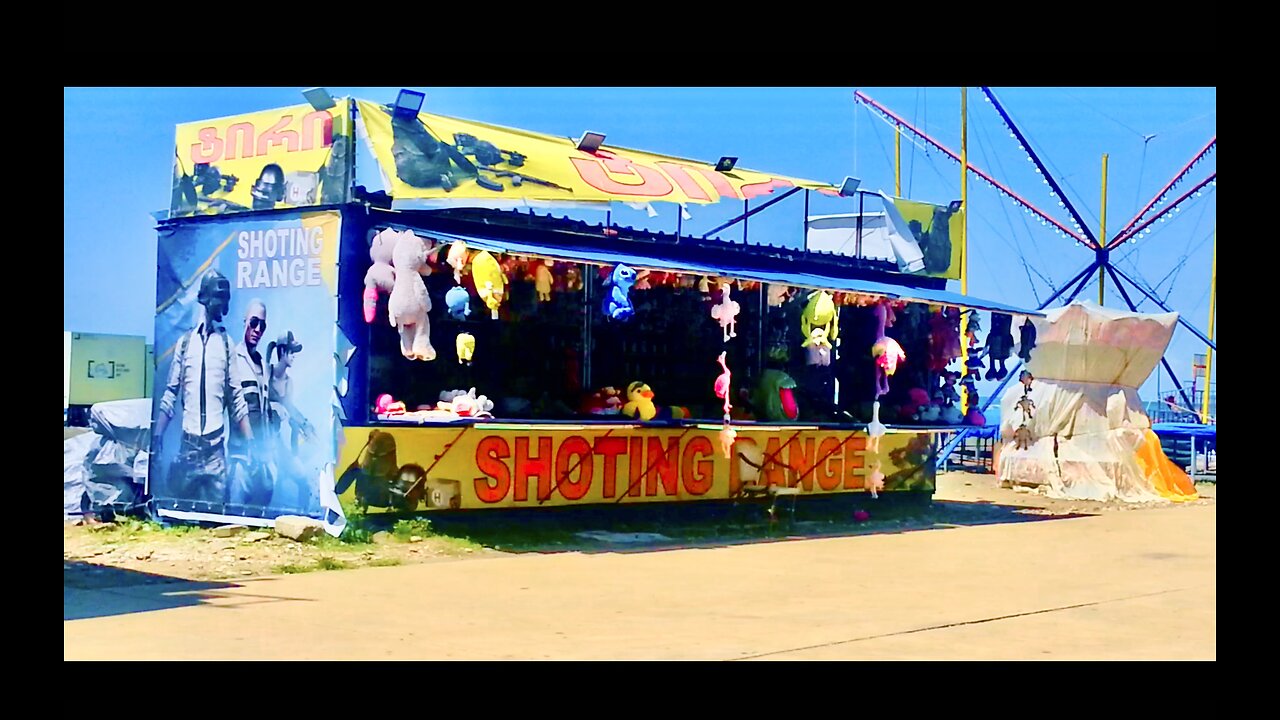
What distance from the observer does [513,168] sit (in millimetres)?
17562

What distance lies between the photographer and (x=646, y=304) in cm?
2009

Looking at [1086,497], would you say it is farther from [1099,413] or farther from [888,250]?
[888,250]

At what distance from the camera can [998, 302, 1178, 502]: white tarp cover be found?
28.2 meters

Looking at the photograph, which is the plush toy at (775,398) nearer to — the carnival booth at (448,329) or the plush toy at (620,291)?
the carnival booth at (448,329)

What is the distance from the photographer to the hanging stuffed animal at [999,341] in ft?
77.7

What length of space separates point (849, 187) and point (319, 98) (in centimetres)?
933

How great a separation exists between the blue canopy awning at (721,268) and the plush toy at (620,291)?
4.5 inches

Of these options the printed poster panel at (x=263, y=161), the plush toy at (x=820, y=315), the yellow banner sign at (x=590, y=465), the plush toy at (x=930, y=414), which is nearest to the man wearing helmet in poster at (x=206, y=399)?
the printed poster panel at (x=263, y=161)

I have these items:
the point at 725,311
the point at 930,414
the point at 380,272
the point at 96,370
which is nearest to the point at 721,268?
the point at 725,311

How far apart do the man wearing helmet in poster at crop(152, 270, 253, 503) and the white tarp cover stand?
628 inches

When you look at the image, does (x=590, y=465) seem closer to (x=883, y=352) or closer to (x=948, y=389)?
(x=883, y=352)
